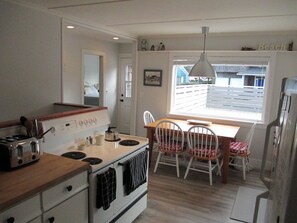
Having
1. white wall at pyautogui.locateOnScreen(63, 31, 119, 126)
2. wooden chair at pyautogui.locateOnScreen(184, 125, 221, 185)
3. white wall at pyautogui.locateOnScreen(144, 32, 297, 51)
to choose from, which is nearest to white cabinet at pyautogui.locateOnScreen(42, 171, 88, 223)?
wooden chair at pyautogui.locateOnScreen(184, 125, 221, 185)

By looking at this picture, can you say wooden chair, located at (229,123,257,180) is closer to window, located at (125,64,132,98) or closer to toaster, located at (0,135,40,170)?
toaster, located at (0,135,40,170)

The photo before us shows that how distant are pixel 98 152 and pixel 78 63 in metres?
3.44

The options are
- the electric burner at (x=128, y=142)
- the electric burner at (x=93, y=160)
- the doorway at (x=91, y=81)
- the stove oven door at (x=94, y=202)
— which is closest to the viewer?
the stove oven door at (x=94, y=202)

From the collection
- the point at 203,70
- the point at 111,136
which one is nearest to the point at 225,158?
the point at 203,70

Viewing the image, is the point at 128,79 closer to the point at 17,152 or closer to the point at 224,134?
the point at 224,134

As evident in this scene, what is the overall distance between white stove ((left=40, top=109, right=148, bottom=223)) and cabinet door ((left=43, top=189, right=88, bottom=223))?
7 cm

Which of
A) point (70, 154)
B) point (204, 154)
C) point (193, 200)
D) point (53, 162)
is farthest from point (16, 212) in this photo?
point (204, 154)

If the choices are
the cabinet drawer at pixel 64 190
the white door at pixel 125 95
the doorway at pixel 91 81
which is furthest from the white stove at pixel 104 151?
the doorway at pixel 91 81

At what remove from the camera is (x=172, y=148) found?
4.02 metres

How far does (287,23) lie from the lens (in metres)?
3.51

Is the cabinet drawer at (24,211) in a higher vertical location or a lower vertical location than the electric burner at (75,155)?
lower

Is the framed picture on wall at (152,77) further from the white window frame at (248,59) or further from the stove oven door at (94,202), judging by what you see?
the stove oven door at (94,202)

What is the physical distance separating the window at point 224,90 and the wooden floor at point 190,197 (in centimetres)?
118

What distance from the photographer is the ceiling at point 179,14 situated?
2.73 meters
